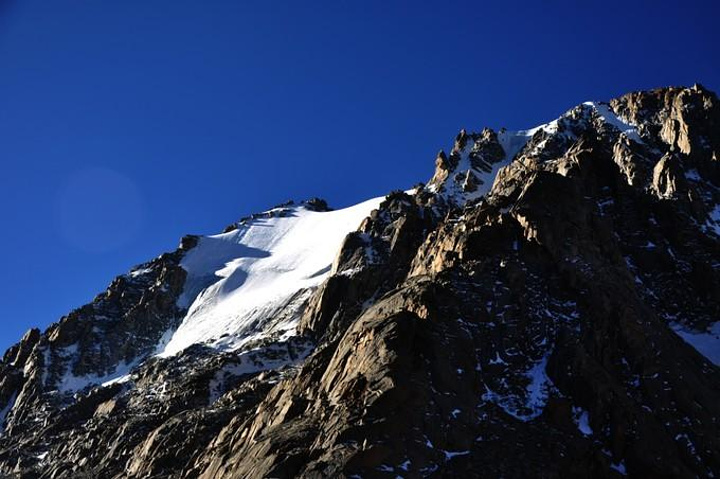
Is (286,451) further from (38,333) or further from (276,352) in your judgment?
(38,333)

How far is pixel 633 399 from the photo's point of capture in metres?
40.7

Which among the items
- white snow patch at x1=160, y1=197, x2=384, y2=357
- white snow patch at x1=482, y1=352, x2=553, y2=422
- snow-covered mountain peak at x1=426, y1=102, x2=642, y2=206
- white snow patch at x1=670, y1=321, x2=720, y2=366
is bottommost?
white snow patch at x1=482, y1=352, x2=553, y2=422

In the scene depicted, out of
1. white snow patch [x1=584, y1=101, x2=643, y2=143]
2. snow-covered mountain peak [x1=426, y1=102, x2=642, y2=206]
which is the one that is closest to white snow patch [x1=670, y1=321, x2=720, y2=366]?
snow-covered mountain peak [x1=426, y1=102, x2=642, y2=206]

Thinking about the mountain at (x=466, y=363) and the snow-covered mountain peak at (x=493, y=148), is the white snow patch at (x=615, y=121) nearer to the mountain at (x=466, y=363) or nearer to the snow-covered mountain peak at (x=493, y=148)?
the snow-covered mountain peak at (x=493, y=148)

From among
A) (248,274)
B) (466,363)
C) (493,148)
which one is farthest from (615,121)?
(466,363)

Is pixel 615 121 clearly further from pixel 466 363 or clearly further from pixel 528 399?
pixel 466 363

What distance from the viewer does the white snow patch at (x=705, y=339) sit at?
5878 cm

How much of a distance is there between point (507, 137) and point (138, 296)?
110m

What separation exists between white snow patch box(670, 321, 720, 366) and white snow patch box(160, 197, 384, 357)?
5269 centimetres

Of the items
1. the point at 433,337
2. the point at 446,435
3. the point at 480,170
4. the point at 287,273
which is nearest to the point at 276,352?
the point at 433,337

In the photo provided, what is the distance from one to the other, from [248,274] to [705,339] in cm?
11359

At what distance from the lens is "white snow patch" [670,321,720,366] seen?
193 feet

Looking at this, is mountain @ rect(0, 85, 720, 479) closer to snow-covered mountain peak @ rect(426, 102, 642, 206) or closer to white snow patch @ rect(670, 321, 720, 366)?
white snow patch @ rect(670, 321, 720, 366)

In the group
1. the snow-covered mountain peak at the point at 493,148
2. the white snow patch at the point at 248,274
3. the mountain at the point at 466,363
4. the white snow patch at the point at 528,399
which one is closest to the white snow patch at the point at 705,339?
the mountain at the point at 466,363
